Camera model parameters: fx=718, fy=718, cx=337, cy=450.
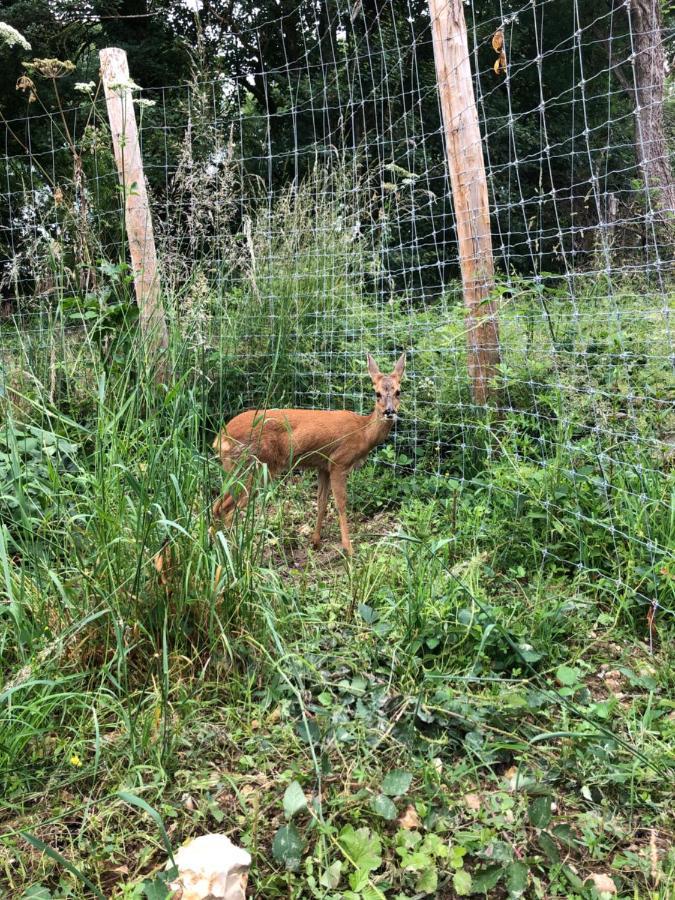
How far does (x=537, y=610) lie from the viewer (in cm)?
279

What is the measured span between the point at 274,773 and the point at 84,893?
1.94ft

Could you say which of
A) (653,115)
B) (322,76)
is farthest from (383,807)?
(322,76)

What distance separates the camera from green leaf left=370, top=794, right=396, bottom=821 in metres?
1.92

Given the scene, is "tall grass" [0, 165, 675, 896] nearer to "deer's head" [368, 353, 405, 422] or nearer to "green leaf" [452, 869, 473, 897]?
"green leaf" [452, 869, 473, 897]

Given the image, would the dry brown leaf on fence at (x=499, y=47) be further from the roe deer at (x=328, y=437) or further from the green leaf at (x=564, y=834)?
the green leaf at (x=564, y=834)

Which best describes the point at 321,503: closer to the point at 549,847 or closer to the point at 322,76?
the point at 549,847

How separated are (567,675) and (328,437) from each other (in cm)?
238

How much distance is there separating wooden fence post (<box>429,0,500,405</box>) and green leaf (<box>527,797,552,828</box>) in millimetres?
2854

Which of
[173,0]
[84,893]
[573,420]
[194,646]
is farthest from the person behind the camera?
[173,0]

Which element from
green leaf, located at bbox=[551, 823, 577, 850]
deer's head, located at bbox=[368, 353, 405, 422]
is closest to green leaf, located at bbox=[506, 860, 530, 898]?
green leaf, located at bbox=[551, 823, 577, 850]

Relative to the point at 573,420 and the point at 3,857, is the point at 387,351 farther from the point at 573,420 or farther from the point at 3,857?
the point at 3,857

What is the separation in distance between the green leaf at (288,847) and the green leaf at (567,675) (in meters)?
1.01

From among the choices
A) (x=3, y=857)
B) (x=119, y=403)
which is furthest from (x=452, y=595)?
(x=3, y=857)

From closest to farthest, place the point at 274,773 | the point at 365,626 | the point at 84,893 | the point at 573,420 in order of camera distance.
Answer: the point at 84,893
the point at 274,773
the point at 365,626
the point at 573,420
